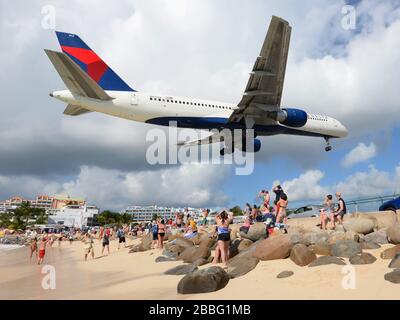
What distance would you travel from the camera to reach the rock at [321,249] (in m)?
10.2

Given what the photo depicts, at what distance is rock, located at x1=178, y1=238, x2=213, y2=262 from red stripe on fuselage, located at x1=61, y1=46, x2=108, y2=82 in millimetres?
17206

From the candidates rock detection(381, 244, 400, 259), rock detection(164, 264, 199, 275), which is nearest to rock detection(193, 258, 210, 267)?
rock detection(164, 264, 199, 275)

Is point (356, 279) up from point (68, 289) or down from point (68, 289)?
up

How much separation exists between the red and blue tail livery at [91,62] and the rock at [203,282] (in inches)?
796

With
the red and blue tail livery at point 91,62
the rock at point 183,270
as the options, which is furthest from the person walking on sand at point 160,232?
the red and blue tail livery at point 91,62

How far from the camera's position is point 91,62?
27.6 meters

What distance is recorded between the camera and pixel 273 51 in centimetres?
2198

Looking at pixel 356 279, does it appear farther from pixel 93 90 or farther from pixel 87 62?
pixel 87 62

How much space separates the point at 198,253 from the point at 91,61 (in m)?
19.5

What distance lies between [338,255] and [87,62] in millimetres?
23713

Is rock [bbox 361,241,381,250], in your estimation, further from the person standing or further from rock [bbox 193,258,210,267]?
rock [bbox 193,258,210,267]

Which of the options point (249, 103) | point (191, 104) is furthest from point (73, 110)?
point (249, 103)

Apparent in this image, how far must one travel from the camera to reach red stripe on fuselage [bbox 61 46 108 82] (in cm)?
2711
